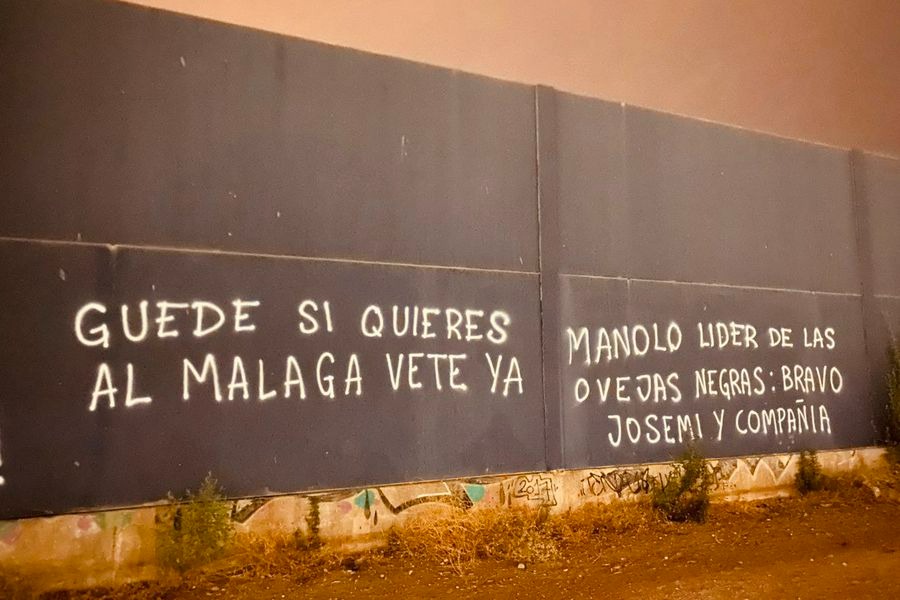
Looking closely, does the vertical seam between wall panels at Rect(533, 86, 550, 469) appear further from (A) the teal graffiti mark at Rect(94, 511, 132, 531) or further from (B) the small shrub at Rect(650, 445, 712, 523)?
(A) the teal graffiti mark at Rect(94, 511, 132, 531)

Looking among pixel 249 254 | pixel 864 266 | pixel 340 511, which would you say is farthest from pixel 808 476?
pixel 249 254

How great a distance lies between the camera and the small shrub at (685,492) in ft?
20.3

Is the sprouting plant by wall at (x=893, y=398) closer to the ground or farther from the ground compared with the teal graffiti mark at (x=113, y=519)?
farther from the ground

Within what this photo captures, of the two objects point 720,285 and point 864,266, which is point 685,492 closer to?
point 720,285

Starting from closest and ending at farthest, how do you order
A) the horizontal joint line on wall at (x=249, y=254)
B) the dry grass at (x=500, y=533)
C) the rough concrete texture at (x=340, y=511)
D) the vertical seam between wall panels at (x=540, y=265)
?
1. the rough concrete texture at (x=340, y=511)
2. the horizontal joint line on wall at (x=249, y=254)
3. the dry grass at (x=500, y=533)
4. the vertical seam between wall panels at (x=540, y=265)

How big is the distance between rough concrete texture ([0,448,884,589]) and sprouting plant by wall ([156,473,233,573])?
10 centimetres

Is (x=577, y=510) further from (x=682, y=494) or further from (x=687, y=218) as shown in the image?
(x=687, y=218)

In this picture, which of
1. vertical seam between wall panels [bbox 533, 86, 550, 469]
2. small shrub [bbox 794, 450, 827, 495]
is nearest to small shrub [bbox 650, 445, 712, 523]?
vertical seam between wall panels [bbox 533, 86, 550, 469]

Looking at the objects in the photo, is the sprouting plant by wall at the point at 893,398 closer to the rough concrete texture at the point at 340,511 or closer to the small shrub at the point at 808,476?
the small shrub at the point at 808,476

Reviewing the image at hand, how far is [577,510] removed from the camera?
5980mm

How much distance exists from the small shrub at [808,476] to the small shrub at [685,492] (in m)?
1.36

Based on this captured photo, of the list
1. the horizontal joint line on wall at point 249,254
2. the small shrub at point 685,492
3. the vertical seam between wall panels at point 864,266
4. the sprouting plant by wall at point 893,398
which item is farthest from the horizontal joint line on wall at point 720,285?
the small shrub at point 685,492

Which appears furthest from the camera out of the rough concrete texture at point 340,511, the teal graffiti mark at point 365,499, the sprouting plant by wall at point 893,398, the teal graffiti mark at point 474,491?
the sprouting plant by wall at point 893,398

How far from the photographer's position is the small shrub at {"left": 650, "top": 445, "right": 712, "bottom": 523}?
619 centimetres
